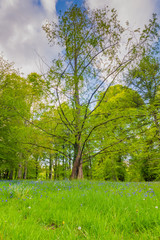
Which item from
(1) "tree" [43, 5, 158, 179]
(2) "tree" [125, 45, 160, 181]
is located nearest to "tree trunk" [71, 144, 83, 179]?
(1) "tree" [43, 5, 158, 179]

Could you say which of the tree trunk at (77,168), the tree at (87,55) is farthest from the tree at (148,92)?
the tree trunk at (77,168)

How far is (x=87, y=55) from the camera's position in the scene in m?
7.17

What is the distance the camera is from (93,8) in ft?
23.3

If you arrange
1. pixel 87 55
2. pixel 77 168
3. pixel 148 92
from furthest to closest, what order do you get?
pixel 148 92
pixel 77 168
pixel 87 55

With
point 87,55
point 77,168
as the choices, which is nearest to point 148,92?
point 87,55

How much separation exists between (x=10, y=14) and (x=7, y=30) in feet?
5.42

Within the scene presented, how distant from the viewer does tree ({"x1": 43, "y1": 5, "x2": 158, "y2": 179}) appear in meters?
6.89

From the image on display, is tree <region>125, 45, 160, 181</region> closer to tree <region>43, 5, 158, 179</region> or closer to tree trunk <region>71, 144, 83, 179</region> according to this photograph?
tree <region>43, 5, 158, 179</region>

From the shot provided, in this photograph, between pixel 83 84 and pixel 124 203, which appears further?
pixel 83 84

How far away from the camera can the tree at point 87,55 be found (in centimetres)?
689

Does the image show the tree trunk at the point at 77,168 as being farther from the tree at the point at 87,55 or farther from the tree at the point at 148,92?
the tree at the point at 148,92

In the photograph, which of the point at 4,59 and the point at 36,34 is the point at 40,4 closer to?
the point at 36,34

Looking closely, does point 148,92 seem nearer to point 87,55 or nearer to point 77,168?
point 87,55

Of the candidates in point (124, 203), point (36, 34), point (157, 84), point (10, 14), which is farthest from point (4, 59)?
point (124, 203)
